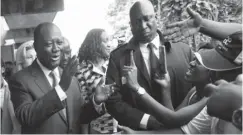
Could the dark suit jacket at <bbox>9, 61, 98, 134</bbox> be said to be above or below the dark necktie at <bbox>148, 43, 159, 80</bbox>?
below

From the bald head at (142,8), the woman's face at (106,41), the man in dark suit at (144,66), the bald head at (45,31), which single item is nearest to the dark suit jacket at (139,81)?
the man in dark suit at (144,66)

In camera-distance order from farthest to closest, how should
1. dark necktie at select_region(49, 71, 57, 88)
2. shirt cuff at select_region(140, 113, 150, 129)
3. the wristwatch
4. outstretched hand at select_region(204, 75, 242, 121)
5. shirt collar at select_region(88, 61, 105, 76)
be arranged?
shirt collar at select_region(88, 61, 105, 76) → dark necktie at select_region(49, 71, 57, 88) → shirt cuff at select_region(140, 113, 150, 129) → the wristwatch → outstretched hand at select_region(204, 75, 242, 121)

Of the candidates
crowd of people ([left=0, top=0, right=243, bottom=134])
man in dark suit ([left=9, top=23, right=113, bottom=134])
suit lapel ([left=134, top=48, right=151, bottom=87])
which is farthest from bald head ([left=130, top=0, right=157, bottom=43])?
man in dark suit ([left=9, top=23, right=113, bottom=134])

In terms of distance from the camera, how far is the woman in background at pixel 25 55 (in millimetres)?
3770

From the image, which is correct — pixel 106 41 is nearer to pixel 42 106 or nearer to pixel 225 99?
pixel 42 106

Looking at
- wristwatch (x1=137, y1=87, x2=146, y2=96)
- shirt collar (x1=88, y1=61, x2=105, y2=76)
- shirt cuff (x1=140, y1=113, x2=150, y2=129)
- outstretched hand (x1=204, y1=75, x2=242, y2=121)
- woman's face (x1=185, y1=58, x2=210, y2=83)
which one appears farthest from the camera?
shirt collar (x1=88, y1=61, x2=105, y2=76)

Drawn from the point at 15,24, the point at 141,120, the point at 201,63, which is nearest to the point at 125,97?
the point at 141,120

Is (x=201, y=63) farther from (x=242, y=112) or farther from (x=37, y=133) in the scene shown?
(x=37, y=133)

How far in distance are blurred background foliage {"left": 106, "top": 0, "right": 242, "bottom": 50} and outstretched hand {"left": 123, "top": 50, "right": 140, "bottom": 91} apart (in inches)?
11.3

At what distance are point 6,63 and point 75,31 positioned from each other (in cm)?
69

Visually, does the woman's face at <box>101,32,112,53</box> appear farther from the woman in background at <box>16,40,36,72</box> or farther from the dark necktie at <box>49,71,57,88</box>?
the woman in background at <box>16,40,36,72</box>

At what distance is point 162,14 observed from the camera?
11.9 feet

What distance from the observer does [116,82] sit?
11.8ft

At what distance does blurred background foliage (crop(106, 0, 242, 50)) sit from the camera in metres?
3.58
